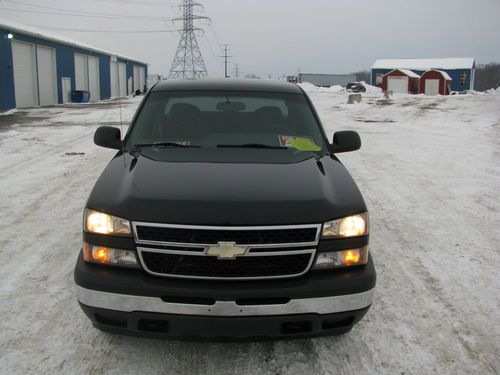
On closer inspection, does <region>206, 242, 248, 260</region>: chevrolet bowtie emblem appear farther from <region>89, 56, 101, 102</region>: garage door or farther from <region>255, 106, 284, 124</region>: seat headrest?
<region>89, 56, 101, 102</region>: garage door

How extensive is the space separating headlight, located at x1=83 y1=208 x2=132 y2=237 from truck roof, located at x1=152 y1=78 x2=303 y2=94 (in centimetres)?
199

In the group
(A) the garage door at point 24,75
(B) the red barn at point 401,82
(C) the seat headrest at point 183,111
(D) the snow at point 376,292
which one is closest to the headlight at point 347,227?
(D) the snow at point 376,292

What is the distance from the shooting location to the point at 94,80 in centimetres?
4131

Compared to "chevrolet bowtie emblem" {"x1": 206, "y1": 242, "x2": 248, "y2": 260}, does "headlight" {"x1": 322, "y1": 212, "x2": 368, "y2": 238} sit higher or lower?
higher

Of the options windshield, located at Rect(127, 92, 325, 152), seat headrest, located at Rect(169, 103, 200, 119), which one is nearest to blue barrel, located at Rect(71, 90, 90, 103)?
windshield, located at Rect(127, 92, 325, 152)

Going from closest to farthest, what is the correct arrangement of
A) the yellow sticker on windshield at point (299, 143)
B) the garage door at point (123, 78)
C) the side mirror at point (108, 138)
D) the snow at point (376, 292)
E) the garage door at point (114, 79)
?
the snow at point (376, 292), the yellow sticker on windshield at point (299, 143), the side mirror at point (108, 138), the garage door at point (114, 79), the garage door at point (123, 78)

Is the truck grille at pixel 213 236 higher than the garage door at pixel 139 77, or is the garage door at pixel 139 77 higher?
the garage door at pixel 139 77

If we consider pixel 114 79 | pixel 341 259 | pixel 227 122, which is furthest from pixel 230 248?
pixel 114 79

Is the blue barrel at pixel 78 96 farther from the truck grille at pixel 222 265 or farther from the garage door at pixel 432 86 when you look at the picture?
the garage door at pixel 432 86

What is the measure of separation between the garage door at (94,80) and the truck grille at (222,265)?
134ft

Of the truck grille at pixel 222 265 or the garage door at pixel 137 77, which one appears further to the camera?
the garage door at pixel 137 77

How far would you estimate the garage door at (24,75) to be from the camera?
26703 millimetres

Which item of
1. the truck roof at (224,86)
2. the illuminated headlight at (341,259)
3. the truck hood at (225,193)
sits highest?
the truck roof at (224,86)

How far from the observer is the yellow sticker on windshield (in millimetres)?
3764
